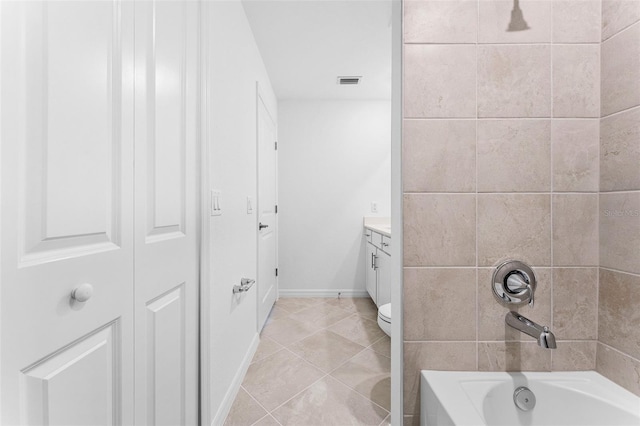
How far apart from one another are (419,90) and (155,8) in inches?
34.7

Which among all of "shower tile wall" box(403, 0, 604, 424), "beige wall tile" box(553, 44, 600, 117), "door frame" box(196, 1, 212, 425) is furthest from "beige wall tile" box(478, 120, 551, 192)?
"door frame" box(196, 1, 212, 425)

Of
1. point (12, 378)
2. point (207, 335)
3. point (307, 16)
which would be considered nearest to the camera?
point (12, 378)

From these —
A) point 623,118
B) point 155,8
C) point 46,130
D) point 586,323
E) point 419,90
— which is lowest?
point 586,323

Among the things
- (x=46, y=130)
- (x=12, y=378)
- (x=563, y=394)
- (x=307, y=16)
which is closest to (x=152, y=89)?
(x=46, y=130)

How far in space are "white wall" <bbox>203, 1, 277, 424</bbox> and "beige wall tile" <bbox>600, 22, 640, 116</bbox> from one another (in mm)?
1435

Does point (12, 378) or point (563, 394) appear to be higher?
point (12, 378)

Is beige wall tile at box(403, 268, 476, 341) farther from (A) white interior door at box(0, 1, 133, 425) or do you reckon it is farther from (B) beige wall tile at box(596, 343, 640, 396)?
(A) white interior door at box(0, 1, 133, 425)

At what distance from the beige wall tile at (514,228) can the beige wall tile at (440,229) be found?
41mm

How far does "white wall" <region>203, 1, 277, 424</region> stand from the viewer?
1.25m

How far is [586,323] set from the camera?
92cm

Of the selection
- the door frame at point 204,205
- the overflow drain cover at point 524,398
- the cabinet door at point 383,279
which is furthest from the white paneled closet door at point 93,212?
the cabinet door at point 383,279

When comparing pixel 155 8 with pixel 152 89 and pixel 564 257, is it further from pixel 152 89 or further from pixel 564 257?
pixel 564 257

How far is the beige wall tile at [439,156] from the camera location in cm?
92

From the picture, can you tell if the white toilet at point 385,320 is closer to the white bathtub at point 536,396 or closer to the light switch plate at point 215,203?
the white bathtub at point 536,396
